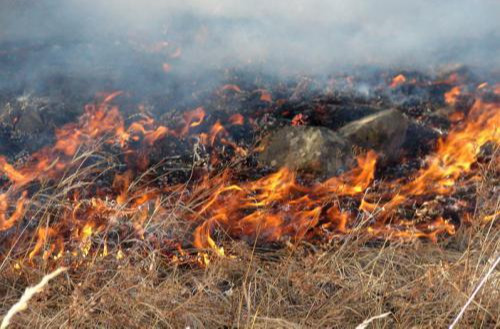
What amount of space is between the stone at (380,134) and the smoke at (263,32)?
44.5 inches

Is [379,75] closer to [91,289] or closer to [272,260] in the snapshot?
[272,260]

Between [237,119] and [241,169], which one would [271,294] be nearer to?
[241,169]

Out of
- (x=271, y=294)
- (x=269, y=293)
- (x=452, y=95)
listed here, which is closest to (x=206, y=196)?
(x=271, y=294)

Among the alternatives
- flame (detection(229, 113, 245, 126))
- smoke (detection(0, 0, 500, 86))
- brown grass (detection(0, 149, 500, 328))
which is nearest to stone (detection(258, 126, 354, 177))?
flame (detection(229, 113, 245, 126))

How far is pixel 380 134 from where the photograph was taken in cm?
407

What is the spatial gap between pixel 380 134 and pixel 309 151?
60 cm

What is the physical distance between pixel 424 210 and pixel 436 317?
1.28 metres

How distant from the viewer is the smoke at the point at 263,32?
5.25m

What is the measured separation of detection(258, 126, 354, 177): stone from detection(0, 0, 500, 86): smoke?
125cm

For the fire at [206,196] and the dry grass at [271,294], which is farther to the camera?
the fire at [206,196]

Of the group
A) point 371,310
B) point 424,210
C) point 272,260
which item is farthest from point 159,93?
point 371,310

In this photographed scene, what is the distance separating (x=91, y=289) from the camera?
2.67 m

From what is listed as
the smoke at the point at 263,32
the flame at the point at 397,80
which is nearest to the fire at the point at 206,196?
the flame at the point at 397,80

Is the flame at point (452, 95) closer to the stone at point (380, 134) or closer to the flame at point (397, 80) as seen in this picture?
the flame at point (397, 80)
